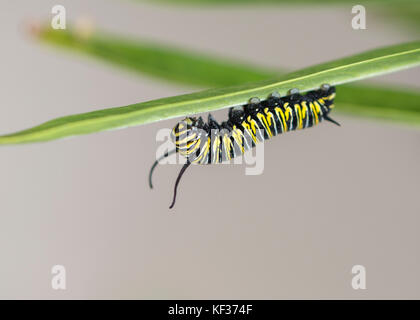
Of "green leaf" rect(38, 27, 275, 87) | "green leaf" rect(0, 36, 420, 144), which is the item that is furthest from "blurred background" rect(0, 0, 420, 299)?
"green leaf" rect(0, 36, 420, 144)

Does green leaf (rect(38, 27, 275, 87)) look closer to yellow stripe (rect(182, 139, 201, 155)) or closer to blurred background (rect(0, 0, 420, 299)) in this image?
yellow stripe (rect(182, 139, 201, 155))

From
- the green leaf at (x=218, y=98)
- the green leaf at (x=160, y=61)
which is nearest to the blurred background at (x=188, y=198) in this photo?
the green leaf at (x=160, y=61)

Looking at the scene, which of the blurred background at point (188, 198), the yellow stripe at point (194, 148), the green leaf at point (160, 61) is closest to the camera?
the yellow stripe at point (194, 148)

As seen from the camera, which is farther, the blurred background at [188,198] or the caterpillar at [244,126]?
the blurred background at [188,198]

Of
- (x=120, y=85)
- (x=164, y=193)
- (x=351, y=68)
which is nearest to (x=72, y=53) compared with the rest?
(x=351, y=68)

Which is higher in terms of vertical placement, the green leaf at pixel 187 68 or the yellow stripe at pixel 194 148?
the green leaf at pixel 187 68

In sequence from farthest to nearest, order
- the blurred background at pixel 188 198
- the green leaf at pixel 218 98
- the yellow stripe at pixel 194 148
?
the blurred background at pixel 188 198
the yellow stripe at pixel 194 148
the green leaf at pixel 218 98

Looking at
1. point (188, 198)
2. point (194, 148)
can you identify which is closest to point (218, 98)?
point (194, 148)

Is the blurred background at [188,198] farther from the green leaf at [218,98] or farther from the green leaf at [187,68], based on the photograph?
the green leaf at [218,98]
